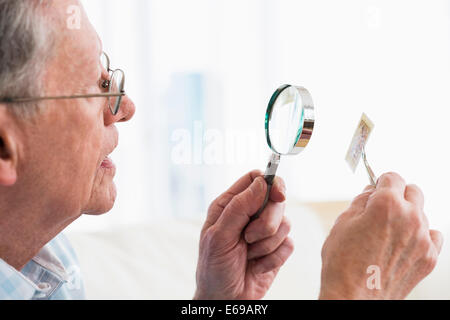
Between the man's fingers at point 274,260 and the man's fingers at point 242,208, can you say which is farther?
the man's fingers at point 274,260

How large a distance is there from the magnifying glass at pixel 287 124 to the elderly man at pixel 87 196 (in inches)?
2.6

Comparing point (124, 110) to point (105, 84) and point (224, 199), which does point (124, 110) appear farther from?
point (224, 199)

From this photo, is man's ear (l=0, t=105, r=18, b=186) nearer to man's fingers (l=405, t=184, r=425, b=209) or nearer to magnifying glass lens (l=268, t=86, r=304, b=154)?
magnifying glass lens (l=268, t=86, r=304, b=154)

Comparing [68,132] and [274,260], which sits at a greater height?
[68,132]

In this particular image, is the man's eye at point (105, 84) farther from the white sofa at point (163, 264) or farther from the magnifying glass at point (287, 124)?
the white sofa at point (163, 264)

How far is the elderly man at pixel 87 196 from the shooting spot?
91 cm

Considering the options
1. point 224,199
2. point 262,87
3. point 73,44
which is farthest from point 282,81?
point 73,44

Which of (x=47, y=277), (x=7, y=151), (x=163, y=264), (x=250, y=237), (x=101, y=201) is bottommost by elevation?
(x=163, y=264)

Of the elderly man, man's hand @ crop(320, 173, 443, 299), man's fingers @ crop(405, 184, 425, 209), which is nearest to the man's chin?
the elderly man

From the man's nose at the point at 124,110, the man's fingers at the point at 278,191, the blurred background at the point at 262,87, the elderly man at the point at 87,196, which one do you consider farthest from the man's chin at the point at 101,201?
the blurred background at the point at 262,87

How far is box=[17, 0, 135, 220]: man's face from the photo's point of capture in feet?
3.25

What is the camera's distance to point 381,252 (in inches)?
35.3

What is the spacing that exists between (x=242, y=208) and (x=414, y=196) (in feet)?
1.24
